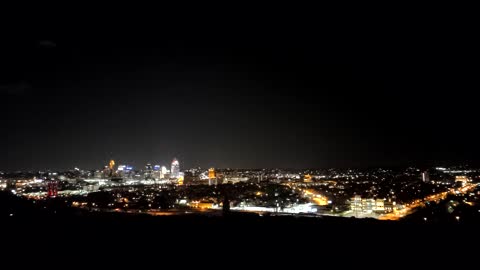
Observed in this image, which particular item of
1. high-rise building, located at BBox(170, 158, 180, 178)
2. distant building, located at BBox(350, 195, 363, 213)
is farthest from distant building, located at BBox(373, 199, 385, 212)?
high-rise building, located at BBox(170, 158, 180, 178)

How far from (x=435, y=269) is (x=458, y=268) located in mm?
553

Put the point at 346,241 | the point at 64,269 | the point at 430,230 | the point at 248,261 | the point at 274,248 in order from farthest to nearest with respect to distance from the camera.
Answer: the point at 430,230, the point at 346,241, the point at 274,248, the point at 248,261, the point at 64,269

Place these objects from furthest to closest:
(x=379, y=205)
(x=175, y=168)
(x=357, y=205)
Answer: (x=175, y=168) → (x=357, y=205) → (x=379, y=205)

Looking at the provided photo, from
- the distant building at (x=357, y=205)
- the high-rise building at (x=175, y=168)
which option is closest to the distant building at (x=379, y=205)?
the distant building at (x=357, y=205)

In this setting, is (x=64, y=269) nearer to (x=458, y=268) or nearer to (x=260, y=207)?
(x=458, y=268)

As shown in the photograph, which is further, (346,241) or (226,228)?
(226,228)

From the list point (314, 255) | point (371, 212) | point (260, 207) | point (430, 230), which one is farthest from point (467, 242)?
point (260, 207)

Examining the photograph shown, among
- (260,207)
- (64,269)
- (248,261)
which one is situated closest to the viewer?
(64,269)

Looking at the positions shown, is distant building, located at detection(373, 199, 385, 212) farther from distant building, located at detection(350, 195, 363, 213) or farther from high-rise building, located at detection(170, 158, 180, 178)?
high-rise building, located at detection(170, 158, 180, 178)

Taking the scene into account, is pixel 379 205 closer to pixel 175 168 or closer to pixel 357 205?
pixel 357 205

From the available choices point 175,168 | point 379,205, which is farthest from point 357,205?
point 175,168

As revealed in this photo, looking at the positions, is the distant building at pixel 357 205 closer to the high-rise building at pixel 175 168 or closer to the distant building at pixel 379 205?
the distant building at pixel 379 205

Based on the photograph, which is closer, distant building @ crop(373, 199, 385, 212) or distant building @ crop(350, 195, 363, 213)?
distant building @ crop(373, 199, 385, 212)

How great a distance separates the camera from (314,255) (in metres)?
9.06
